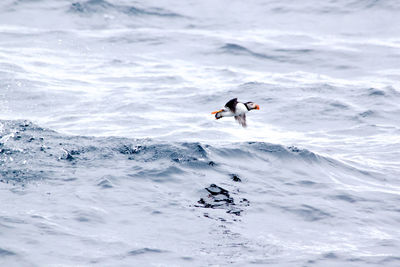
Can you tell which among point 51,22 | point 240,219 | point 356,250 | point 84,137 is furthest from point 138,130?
point 51,22

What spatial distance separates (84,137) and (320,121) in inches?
270

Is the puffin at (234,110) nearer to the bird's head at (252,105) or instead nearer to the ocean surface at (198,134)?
the bird's head at (252,105)

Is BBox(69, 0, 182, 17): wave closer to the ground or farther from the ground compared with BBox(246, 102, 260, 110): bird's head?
farther from the ground

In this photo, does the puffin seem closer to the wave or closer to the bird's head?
the bird's head

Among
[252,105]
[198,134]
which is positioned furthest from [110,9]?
[252,105]

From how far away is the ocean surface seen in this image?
33.1 feet

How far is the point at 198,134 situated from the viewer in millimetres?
16109

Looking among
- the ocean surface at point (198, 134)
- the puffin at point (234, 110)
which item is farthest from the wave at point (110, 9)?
the puffin at point (234, 110)

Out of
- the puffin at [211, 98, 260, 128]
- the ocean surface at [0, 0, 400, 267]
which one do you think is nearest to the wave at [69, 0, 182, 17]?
the ocean surface at [0, 0, 400, 267]

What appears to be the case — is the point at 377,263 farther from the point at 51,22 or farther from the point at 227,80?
the point at 51,22

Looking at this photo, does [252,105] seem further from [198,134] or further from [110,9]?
[110,9]

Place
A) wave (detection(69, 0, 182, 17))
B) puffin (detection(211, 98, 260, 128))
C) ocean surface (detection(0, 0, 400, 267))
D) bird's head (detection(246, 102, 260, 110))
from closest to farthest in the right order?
ocean surface (detection(0, 0, 400, 267)), puffin (detection(211, 98, 260, 128)), bird's head (detection(246, 102, 260, 110)), wave (detection(69, 0, 182, 17))

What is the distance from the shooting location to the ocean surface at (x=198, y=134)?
10102 mm

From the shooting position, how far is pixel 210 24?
2814 centimetres
